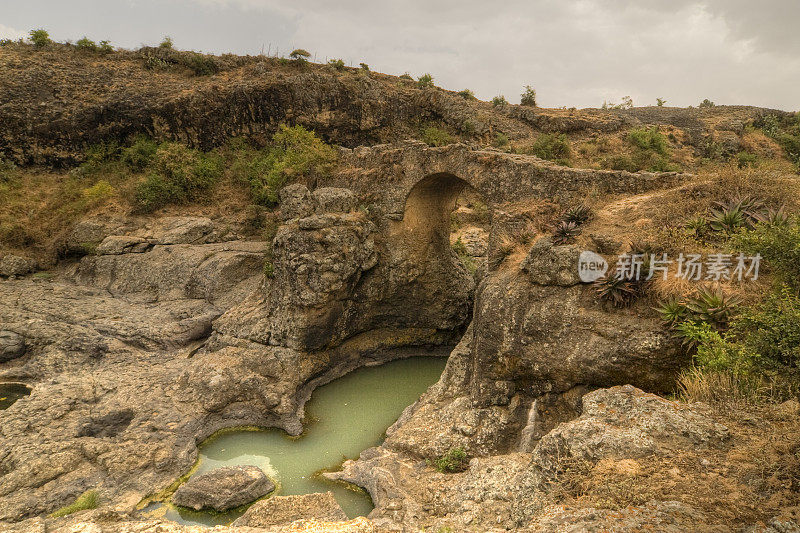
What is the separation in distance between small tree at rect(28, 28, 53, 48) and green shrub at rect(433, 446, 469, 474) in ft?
104

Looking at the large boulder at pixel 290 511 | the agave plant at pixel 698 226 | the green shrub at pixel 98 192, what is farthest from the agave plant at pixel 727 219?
the green shrub at pixel 98 192

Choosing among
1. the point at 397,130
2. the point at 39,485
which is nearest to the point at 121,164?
the point at 397,130

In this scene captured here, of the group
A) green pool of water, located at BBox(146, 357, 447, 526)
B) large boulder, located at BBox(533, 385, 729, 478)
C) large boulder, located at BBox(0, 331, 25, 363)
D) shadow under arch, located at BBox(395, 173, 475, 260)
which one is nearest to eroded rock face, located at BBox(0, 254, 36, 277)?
large boulder, located at BBox(0, 331, 25, 363)

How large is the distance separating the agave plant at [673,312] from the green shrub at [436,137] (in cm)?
1833

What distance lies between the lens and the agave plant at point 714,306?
6.49 metres

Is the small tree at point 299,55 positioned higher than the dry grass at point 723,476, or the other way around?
the small tree at point 299,55

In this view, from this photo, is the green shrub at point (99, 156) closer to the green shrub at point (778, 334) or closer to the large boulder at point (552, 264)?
the large boulder at point (552, 264)

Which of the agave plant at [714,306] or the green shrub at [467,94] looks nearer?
the agave plant at [714,306]

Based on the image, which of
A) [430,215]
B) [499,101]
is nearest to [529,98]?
[499,101]

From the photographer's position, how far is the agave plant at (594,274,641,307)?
7.92 meters

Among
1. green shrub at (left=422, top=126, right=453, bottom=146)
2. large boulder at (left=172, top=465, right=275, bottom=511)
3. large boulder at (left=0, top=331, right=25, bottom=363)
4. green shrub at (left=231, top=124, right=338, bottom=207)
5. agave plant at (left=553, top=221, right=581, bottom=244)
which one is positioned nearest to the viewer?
large boulder at (left=172, top=465, right=275, bottom=511)

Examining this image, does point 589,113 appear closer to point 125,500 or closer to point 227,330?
point 227,330

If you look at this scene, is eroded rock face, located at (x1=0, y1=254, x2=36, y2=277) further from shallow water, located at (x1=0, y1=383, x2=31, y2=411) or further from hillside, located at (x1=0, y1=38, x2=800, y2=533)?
shallow water, located at (x1=0, y1=383, x2=31, y2=411)

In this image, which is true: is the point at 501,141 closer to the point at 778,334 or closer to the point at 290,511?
the point at 778,334
